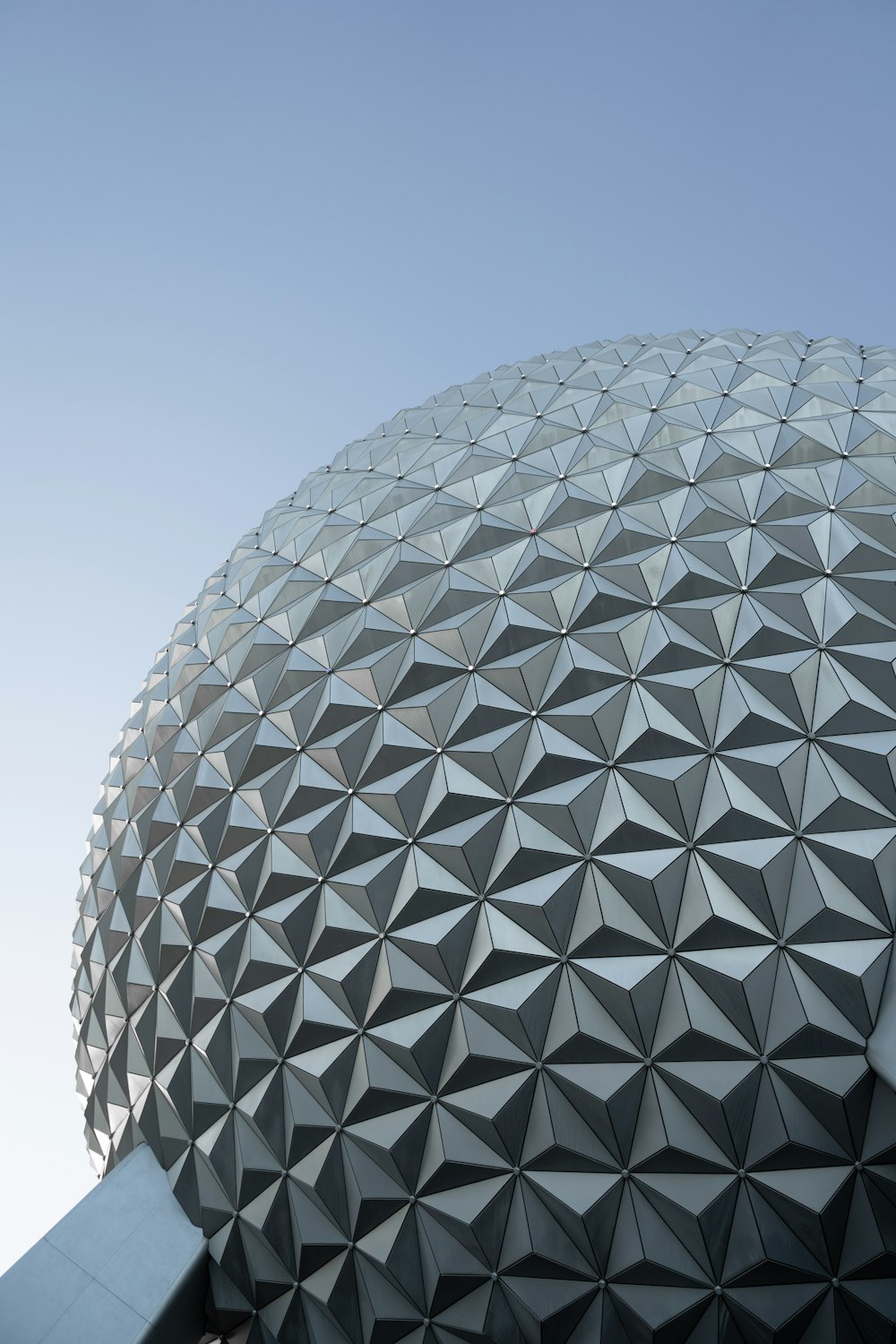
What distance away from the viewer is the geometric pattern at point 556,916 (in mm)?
8578

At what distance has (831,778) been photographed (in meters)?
9.16

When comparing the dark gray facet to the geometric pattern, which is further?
the dark gray facet

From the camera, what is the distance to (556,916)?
9320mm

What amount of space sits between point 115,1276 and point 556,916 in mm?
7838

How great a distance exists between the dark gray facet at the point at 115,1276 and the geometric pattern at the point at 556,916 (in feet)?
1.81

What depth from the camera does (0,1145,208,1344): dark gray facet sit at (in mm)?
9648

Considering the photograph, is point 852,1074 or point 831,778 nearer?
point 852,1074

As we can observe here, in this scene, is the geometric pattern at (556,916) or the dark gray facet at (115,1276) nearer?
the geometric pattern at (556,916)

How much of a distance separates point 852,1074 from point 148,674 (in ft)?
47.8

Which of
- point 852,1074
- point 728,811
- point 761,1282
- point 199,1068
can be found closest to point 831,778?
point 728,811

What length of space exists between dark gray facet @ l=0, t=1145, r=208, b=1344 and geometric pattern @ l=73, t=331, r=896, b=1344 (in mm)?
552

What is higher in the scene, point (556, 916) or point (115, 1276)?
point (556, 916)

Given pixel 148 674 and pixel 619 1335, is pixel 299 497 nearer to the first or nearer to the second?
pixel 148 674

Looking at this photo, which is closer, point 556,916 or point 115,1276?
point 556,916
